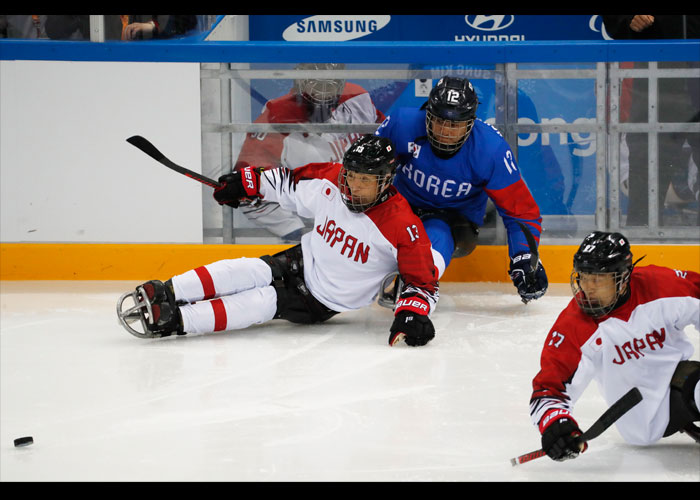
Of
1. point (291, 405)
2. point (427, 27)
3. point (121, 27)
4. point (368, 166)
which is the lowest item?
point (291, 405)

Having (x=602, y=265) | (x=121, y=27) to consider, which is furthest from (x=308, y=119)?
(x=602, y=265)

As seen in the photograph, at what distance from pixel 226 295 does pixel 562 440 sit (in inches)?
73.5

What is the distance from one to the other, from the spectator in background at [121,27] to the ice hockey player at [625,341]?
3065 mm

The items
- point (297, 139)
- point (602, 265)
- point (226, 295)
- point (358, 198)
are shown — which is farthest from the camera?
point (297, 139)

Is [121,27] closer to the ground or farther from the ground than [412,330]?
farther from the ground

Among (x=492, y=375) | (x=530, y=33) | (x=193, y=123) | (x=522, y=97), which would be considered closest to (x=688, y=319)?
(x=492, y=375)

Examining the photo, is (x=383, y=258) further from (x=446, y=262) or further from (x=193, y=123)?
(x=193, y=123)

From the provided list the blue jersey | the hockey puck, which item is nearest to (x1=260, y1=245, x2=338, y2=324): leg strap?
the blue jersey

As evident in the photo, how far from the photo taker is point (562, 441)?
187cm

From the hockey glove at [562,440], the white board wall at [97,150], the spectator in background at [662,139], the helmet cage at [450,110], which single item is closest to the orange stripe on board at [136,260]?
the white board wall at [97,150]

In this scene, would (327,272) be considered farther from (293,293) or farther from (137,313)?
(137,313)

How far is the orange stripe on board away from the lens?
14.9 feet

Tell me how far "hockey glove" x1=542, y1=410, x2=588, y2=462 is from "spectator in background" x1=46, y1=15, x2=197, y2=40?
3251 millimetres

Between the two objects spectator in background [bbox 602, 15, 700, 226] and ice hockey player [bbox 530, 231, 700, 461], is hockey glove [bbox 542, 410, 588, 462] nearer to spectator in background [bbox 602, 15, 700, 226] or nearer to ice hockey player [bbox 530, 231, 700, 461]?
ice hockey player [bbox 530, 231, 700, 461]
